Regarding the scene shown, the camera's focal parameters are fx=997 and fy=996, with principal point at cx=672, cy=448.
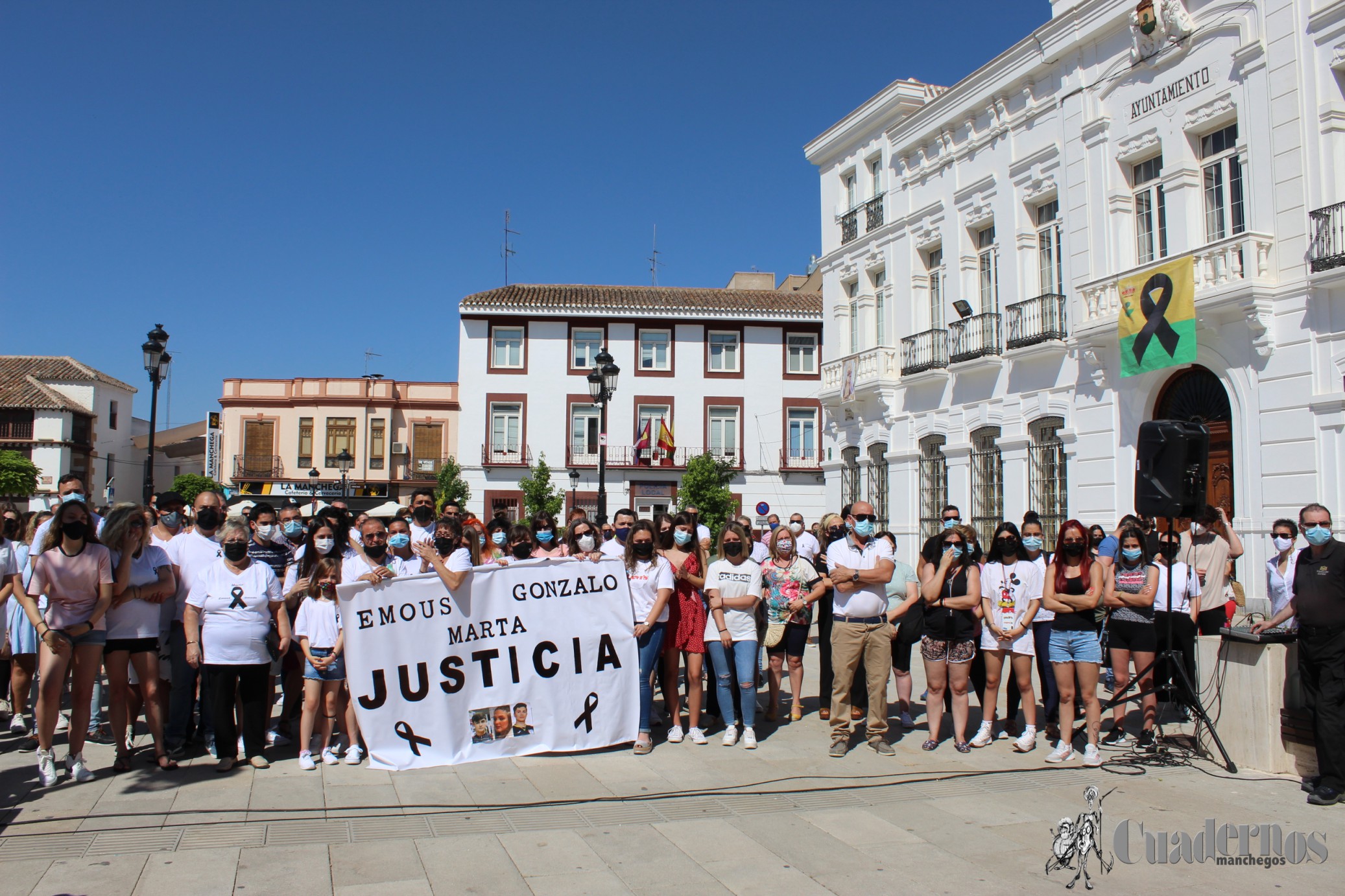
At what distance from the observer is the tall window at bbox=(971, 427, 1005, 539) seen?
63.4 ft

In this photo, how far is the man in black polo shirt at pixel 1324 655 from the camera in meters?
6.43

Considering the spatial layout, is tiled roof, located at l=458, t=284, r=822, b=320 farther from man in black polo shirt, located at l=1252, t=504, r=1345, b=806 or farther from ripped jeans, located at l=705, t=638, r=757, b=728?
man in black polo shirt, located at l=1252, t=504, r=1345, b=806

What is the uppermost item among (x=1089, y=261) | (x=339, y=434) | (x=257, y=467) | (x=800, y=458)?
(x=1089, y=261)

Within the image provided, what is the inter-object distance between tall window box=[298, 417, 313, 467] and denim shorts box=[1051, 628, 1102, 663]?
1624 inches

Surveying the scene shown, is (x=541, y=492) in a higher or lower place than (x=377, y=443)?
lower

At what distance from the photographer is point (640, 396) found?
42375mm

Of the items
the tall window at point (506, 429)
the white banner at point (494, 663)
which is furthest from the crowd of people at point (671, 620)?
the tall window at point (506, 429)

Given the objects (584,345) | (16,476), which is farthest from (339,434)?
(16,476)

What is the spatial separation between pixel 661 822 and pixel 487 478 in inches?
1427

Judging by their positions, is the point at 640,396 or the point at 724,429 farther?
the point at 724,429

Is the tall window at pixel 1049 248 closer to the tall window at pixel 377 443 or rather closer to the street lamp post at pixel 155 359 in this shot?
the street lamp post at pixel 155 359

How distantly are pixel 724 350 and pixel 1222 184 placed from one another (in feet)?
94.2

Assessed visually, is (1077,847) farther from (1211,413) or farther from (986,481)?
(986,481)

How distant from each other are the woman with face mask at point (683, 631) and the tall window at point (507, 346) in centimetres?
3429
